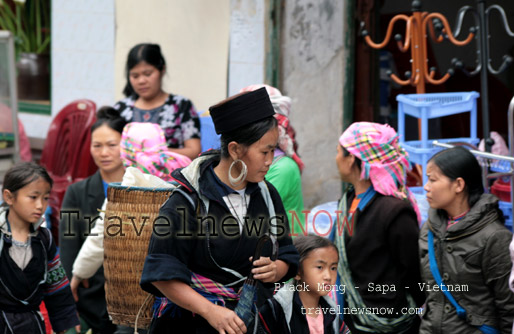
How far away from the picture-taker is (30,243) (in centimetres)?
441

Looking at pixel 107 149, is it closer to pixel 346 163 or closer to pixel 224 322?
pixel 346 163

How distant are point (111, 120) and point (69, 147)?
2.52m

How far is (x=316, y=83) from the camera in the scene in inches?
292

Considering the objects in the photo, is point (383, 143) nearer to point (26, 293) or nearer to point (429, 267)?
point (429, 267)

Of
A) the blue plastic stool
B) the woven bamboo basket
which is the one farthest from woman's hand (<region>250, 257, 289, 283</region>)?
the blue plastic stool

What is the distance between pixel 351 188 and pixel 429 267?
655 millimetres

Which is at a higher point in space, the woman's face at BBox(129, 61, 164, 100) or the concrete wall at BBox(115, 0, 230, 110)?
the concrete wall at BBox(115, 0, 230, 110)

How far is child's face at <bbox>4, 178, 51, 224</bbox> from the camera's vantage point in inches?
173

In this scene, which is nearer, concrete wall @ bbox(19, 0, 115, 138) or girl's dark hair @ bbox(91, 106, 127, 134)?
girl's dark hair @ bbox(91, 106, 127, 134)

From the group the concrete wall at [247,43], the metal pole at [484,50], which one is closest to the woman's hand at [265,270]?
the metal pole at [484,50]

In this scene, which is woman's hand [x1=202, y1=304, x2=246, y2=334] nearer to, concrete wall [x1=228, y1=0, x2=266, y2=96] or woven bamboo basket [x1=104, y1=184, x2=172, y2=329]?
woven bamboo basket [x1=104, y1=184, x2=172, y2=329]

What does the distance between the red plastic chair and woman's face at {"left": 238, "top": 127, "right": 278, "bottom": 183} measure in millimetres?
4610

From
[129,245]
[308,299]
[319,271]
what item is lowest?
[308,299]

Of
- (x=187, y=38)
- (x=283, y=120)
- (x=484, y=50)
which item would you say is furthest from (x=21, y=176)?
(x=187, y=38)
